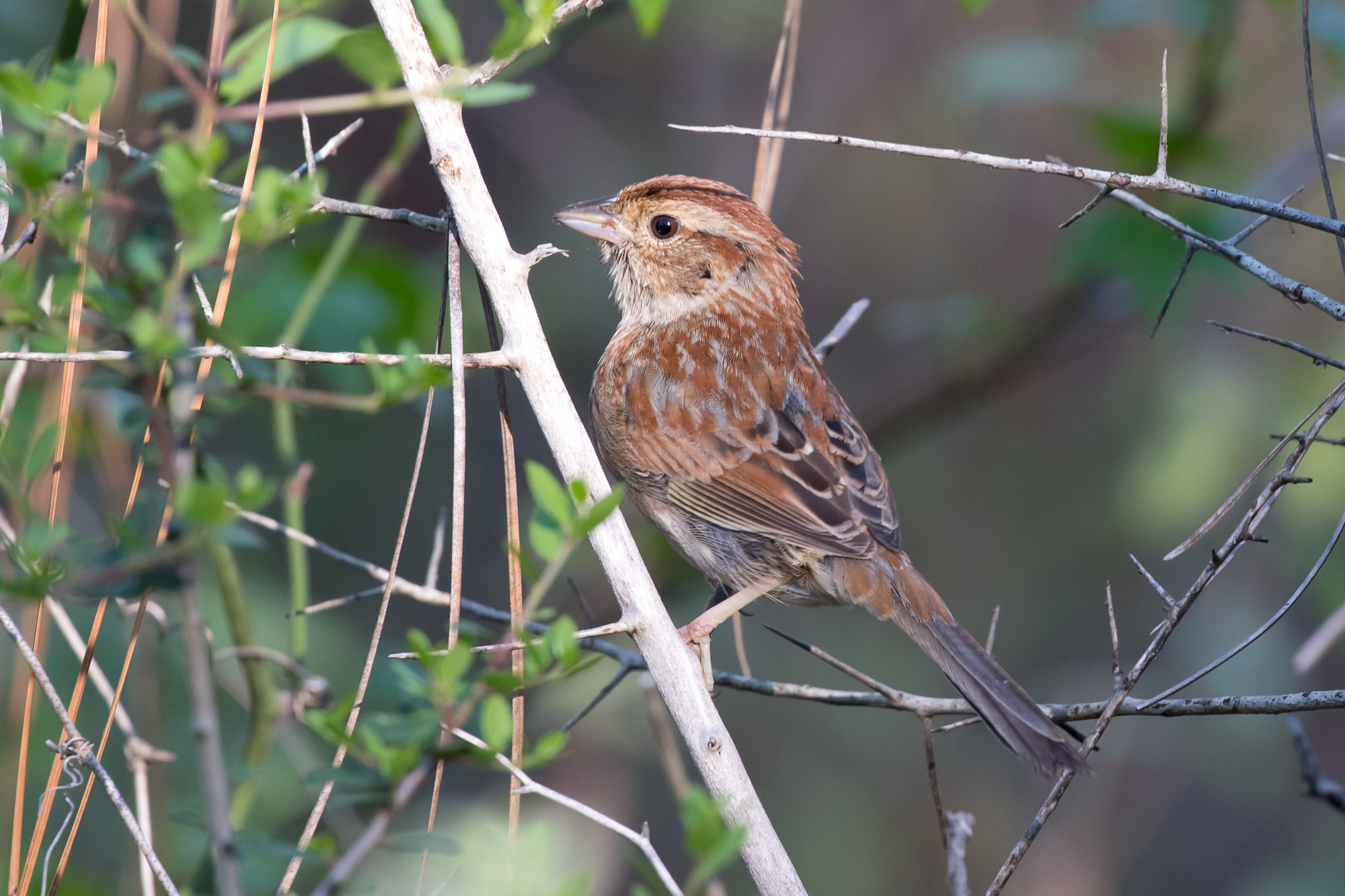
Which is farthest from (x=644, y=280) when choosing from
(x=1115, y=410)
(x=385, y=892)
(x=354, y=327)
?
(x=1115, y=410)

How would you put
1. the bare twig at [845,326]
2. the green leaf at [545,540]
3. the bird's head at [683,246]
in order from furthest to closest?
the bird's head at [683,246]
the bare twig at [845,326]
the green leaf at [545,540]

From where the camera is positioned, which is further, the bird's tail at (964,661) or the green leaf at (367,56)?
the bird's tail at (964,661)

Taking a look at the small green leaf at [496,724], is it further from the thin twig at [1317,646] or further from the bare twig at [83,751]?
the thin twig at [1317,646]

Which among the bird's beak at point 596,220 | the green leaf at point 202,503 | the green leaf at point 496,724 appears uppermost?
the bird's beak at point 596,220

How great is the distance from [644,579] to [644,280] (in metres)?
2.06

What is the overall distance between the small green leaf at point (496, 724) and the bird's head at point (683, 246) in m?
2.60

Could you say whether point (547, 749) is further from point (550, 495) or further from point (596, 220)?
point (596, 220)

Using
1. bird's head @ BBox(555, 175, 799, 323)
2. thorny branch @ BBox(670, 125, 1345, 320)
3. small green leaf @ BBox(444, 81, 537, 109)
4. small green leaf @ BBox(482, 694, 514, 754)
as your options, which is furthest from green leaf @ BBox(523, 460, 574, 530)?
bird's head @ BBox(555, 175, 799, 323)

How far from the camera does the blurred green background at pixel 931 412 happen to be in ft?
11.4

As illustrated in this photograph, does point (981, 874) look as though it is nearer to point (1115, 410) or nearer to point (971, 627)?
point (971, 627)

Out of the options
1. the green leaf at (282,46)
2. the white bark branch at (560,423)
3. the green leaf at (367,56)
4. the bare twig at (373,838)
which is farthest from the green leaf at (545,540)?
the green leaf at (282,46)

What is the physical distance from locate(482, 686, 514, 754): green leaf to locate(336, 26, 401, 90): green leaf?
945mm

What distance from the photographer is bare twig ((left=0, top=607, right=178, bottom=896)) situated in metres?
1.52

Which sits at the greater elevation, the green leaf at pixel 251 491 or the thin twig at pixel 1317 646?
the thin twig at pixel 1317 646
